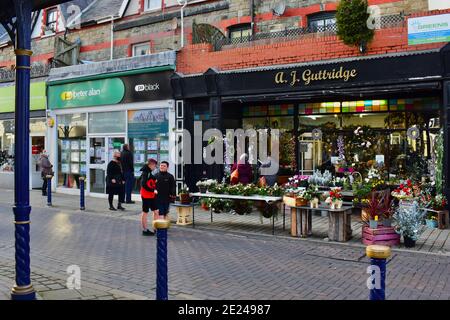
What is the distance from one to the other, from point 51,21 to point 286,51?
12.9 meters

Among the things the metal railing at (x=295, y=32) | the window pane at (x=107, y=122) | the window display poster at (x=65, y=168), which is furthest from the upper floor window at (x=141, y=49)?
the window display poster at (x=65, y=168)

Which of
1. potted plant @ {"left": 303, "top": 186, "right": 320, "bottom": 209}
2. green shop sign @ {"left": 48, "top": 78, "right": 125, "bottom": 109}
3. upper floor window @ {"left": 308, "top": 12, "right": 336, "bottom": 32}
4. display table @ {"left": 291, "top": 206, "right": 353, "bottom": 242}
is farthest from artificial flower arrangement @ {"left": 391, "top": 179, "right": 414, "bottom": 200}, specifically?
green shop sign @ {"left": 48, "top": 78, "right": 125, "bottom": 109}

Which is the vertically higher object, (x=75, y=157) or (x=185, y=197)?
(x=75, y=157)

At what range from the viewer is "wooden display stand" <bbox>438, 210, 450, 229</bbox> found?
10539mm

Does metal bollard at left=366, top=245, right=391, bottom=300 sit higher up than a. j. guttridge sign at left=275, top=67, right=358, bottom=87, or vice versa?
a. j. guttridge sign at left=275, top=67, right=358, bottom=87

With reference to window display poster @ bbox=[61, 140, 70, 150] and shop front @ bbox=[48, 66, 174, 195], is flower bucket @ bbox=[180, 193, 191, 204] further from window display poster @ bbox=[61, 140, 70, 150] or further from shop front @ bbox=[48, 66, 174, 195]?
window display poster @ bbox=[61, 140, 70, 150]

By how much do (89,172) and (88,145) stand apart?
3.33ft

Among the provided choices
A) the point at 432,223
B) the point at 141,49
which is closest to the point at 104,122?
the point at 141,49

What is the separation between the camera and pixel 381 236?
8773 millimetres

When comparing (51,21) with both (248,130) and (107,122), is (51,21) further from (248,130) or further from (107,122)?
(248,130)

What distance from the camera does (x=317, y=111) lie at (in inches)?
552

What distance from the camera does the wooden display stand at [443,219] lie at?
10.5 m

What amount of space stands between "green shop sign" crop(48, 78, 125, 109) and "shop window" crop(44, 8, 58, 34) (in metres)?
3.78
